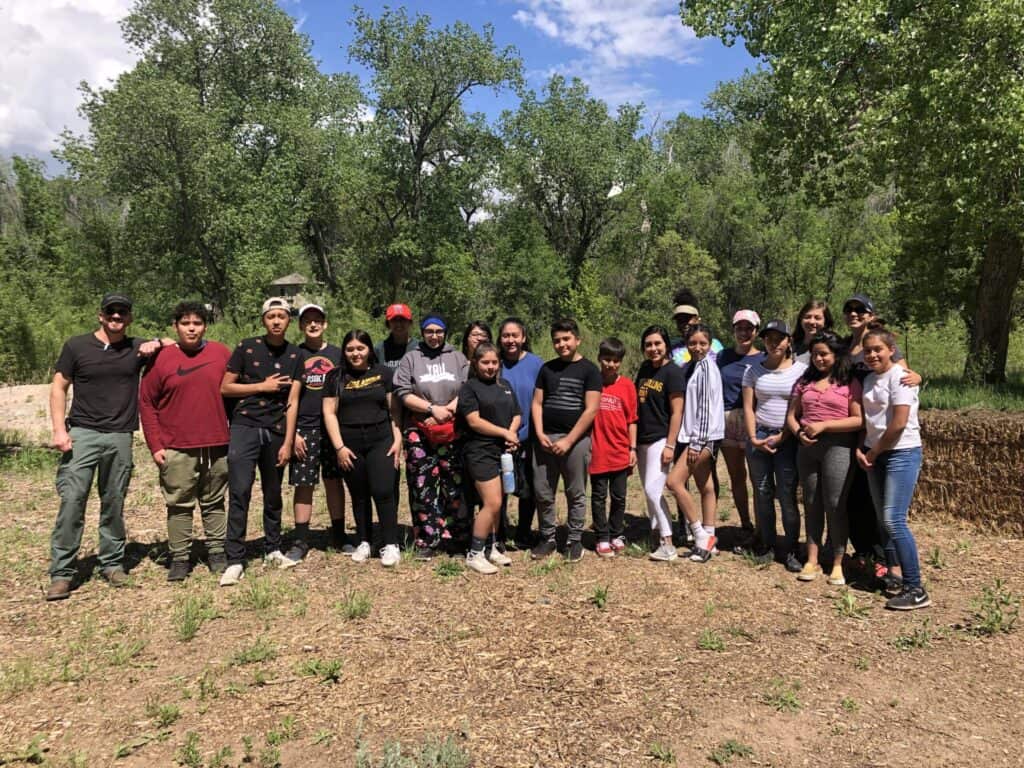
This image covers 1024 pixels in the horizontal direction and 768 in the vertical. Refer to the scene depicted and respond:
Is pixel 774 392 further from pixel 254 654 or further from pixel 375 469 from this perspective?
pixel 254 654

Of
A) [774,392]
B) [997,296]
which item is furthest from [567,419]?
[997,296]

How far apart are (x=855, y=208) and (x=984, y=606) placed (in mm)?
19886

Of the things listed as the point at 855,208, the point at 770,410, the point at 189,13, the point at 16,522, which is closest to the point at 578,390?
the point at 770,410

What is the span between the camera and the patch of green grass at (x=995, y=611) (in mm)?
4242

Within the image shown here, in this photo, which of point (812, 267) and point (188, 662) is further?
point (812, 267)

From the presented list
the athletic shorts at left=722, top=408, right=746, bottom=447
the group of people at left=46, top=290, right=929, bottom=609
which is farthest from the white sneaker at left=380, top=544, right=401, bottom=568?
the athletic shorts at left=722, top=408, right=746, bottom=447

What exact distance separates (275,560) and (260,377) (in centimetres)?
150

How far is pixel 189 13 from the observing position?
2753 cm

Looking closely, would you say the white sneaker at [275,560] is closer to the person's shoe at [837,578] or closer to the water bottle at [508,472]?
the water bottle at [508,472]

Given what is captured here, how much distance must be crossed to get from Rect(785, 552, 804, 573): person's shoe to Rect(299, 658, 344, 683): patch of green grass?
11.3 feet

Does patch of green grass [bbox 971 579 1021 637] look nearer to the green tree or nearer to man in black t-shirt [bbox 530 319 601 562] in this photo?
man in black t-shirt [bbox 530 319 601 562]

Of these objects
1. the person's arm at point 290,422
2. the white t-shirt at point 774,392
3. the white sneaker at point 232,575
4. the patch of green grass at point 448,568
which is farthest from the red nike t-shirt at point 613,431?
the white sneaker at point 232,575

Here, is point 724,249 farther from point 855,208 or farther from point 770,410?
point 770,410

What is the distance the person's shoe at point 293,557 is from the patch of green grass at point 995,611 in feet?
15.7
